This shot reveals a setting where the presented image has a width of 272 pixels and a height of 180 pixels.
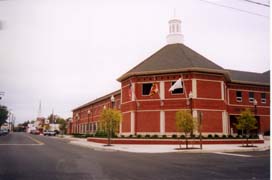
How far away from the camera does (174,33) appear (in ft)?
135

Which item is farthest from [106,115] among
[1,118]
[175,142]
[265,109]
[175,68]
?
[1,118]

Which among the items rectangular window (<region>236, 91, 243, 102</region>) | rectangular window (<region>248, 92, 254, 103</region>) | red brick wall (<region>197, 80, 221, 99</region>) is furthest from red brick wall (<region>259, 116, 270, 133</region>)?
red brick wall (<region>197, 80, 221, 99</region>)

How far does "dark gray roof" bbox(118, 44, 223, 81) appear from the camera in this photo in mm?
34553

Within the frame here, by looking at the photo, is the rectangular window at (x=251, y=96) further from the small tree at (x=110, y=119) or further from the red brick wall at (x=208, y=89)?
the small tree at (x=110, y=119)

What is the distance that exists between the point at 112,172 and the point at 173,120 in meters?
23.2

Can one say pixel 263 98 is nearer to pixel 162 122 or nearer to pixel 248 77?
pixel 248 77

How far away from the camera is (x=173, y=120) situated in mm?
33531

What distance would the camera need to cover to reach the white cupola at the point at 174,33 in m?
41.1

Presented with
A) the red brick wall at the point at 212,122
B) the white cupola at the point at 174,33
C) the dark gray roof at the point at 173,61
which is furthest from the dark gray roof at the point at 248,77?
the white cupola at the point at 174,33

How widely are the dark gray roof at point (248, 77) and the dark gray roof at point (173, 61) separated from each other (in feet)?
22.7

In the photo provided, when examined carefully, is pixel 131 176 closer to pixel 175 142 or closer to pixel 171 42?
pixel 175 142

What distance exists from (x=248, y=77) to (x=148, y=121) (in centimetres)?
1942

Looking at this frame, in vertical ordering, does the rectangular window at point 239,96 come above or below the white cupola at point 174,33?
below

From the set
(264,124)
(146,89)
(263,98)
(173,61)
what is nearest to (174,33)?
(173,61)
